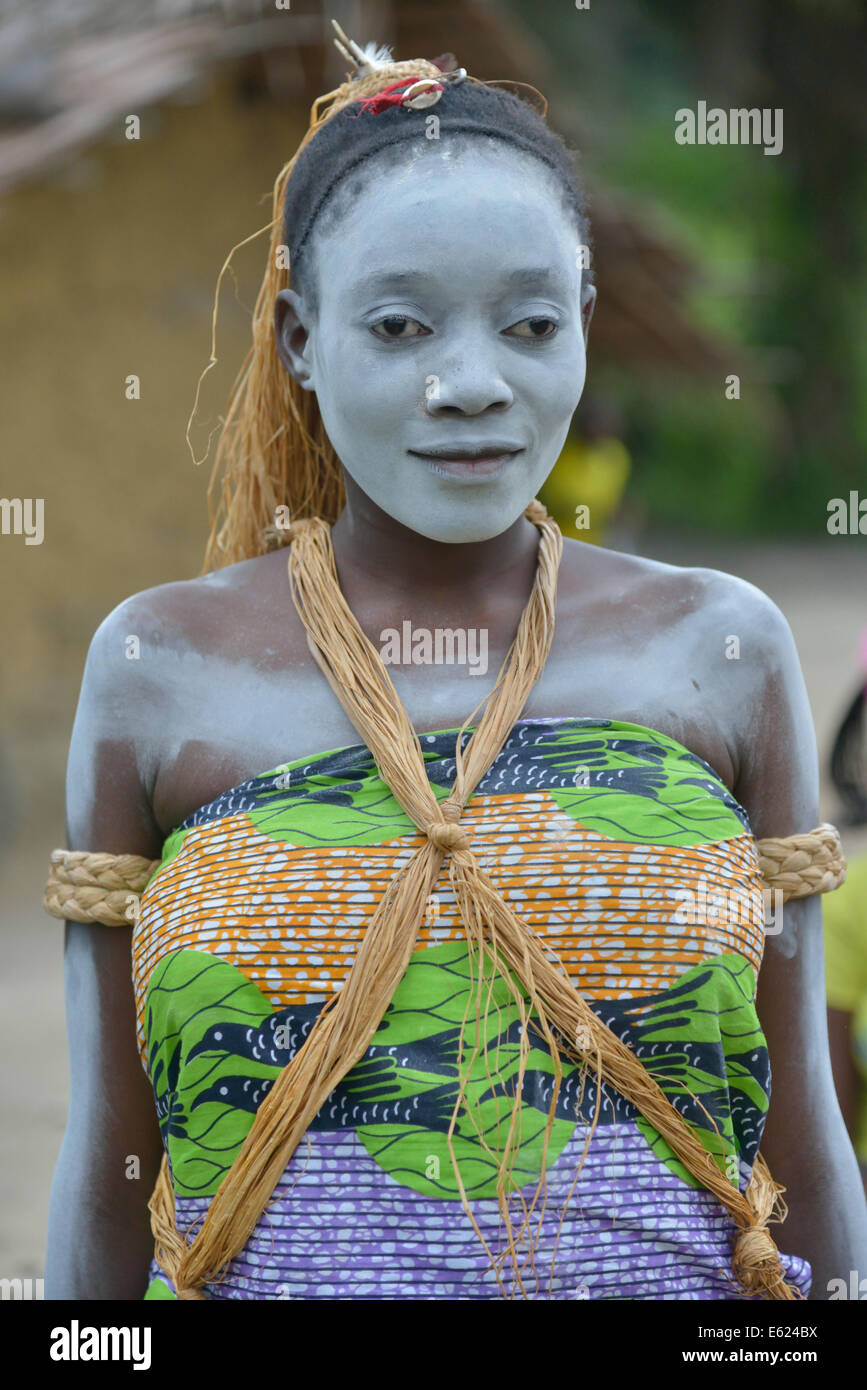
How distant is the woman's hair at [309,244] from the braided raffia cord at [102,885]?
16.5 inches

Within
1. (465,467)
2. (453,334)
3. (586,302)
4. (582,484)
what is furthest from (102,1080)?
(582,484)

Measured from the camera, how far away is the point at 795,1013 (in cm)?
167

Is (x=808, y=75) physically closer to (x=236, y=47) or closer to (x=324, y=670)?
(x=236, y=47)

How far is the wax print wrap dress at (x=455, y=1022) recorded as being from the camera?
1445mm

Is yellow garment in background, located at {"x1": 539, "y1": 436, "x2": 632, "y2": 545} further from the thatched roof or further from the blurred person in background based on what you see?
the blurred person in background

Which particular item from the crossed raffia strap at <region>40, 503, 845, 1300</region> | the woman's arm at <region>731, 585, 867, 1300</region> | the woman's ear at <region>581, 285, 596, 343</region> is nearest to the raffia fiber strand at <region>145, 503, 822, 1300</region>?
the crossed raffia strap at <region>40, 503, 845, 1300</region>

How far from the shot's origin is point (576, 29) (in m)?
18.9

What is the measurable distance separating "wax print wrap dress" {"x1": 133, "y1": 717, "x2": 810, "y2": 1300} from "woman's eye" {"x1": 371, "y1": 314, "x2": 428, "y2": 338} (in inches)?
15.5

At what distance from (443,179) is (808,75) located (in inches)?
672

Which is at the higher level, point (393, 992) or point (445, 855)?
point (445, 855)

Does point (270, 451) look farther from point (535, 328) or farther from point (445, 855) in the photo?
point (445, 855)

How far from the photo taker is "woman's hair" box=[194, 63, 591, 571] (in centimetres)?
154

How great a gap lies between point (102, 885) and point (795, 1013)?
2.50 feet

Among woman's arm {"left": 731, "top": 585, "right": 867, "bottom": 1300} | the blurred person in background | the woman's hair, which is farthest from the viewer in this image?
the blurred person in background
